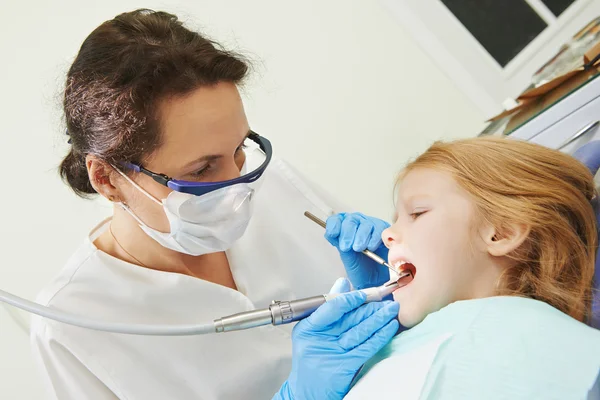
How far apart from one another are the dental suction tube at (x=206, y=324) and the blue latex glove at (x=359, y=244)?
0.94 ft

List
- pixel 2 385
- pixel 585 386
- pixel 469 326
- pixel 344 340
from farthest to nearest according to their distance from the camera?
pixel 2 385 < pixel 344 340 < pixel 469 326 < pixel 585 386

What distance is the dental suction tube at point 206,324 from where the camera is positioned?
0.96 m

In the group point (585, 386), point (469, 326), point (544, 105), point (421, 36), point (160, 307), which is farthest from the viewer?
point (421, 36)

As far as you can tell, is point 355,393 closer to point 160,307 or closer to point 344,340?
point 344,340

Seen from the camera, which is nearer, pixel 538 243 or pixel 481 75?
pixel 538 243

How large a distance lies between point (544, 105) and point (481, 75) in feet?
3.89

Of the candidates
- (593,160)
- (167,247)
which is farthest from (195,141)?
(593,160)

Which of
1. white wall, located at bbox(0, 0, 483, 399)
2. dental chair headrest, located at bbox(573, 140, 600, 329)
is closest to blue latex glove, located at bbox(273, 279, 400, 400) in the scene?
dental chair headrest, located at bbox(573, 140, 600, 329)

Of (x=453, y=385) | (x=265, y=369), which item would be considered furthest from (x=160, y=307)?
(x=453, y=385)

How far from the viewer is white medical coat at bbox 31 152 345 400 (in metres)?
1.17

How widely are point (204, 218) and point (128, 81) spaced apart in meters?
0.34

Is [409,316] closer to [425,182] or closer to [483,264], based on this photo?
[483,264]

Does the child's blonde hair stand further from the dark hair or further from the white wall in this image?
the white wall

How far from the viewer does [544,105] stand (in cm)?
156
